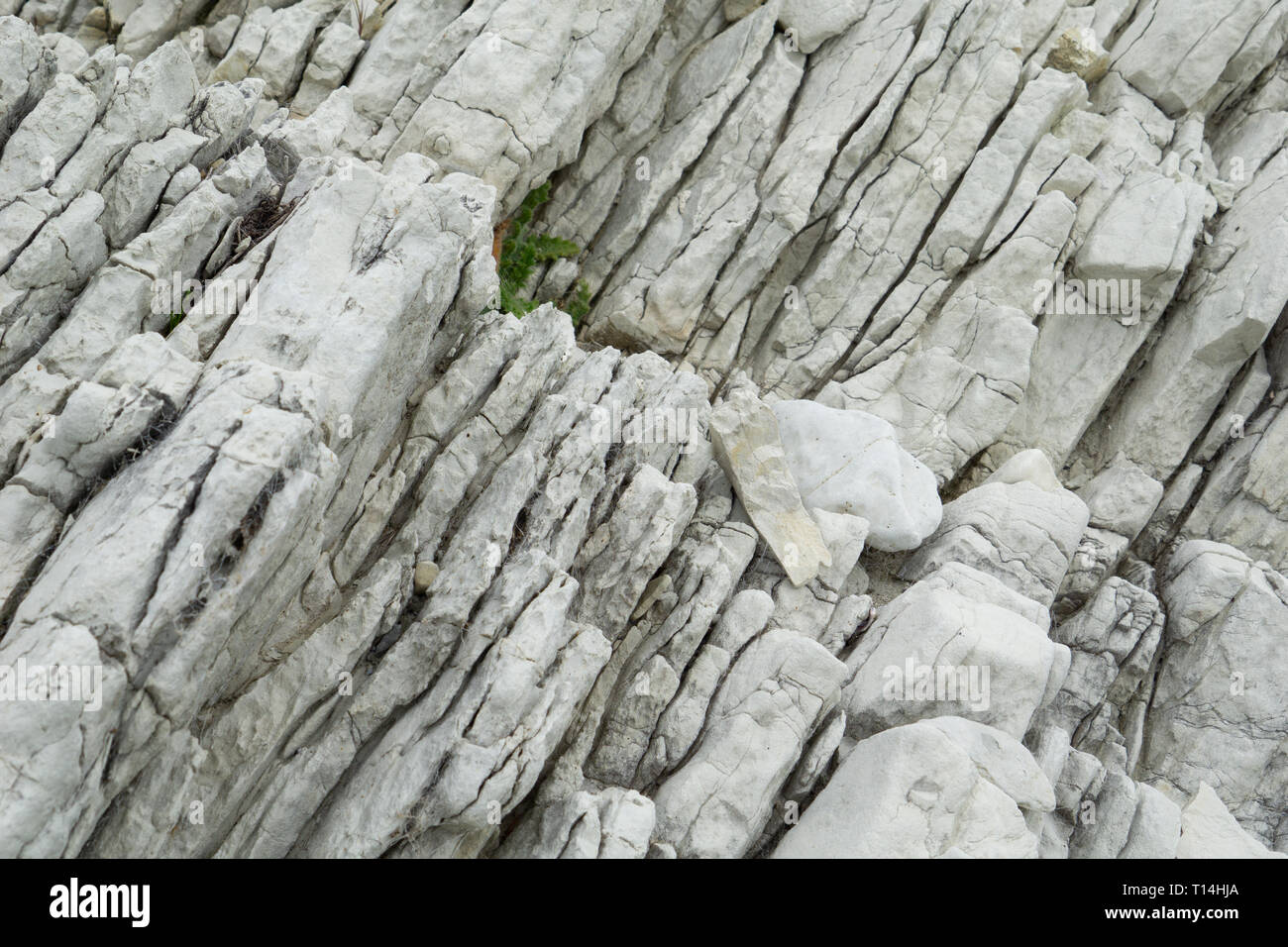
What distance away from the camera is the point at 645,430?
18.1m

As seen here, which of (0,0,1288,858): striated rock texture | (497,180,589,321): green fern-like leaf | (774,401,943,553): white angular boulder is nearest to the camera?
(0,0,1288,858): striated rock texture

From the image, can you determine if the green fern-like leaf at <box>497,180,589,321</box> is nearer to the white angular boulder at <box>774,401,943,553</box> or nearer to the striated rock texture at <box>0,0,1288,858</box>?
the striated rock texture at <box>0,0,1288,858</box>

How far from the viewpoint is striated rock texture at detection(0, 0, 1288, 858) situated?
13.2 m

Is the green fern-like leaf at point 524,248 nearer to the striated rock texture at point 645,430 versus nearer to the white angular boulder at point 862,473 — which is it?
the striated rock texture at point 645,430

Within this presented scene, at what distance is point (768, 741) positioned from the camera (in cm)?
1561

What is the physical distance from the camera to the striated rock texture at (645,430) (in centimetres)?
1316

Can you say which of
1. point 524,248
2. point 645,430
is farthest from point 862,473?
point 524,248

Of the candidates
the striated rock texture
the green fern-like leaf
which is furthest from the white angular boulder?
the green fern-like leaf

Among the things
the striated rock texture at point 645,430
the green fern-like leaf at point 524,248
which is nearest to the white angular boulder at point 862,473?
the striated rock texture at point 645,430

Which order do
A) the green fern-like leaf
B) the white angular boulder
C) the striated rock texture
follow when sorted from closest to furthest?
the striated rock texture
the white angular boulder
the green fern-like leaf

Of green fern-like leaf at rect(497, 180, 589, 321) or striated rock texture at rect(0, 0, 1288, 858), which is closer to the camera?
striated rock texture at rect(0, 0, 1288, 858)

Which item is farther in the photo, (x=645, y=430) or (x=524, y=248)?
(x=524, y=248)

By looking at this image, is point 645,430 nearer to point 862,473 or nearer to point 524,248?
point 862,473

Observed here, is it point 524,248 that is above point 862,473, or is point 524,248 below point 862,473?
above
